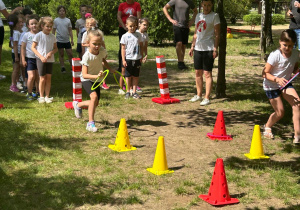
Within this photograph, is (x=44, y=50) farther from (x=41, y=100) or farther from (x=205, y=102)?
→ (x=205, y=102)

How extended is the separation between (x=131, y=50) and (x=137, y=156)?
4.09 meters

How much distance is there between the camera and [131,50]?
1068cm

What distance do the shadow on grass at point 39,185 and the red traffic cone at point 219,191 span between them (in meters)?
0.96

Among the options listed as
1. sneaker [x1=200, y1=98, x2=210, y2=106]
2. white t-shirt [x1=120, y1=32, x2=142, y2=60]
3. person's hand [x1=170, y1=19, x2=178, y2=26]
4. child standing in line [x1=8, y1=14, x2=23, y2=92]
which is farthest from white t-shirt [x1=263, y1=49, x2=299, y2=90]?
person's hand [x1=170, y1=19, x2=178, y2=26]

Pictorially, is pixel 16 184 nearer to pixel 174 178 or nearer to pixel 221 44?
pixel 174 178

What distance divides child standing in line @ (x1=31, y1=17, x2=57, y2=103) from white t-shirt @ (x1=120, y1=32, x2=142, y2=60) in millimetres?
1533

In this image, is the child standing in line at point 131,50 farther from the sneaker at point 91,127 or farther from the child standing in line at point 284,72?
the child standing in line at point 284,72

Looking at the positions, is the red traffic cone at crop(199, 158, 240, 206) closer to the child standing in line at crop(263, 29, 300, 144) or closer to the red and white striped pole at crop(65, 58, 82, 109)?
the child standing in line at crop(263, 29, 300, 144)

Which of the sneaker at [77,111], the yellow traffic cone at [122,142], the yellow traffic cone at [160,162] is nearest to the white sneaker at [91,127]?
the sneaker at [77,111]

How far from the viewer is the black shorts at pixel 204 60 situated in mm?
10273

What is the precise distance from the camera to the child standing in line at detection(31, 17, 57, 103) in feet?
33.1

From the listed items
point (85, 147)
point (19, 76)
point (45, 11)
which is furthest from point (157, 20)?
point (45, 11)

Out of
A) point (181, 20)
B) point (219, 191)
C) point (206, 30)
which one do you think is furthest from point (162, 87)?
point (219, 191)

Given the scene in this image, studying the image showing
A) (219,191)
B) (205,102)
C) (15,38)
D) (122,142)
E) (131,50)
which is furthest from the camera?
(15,38)
